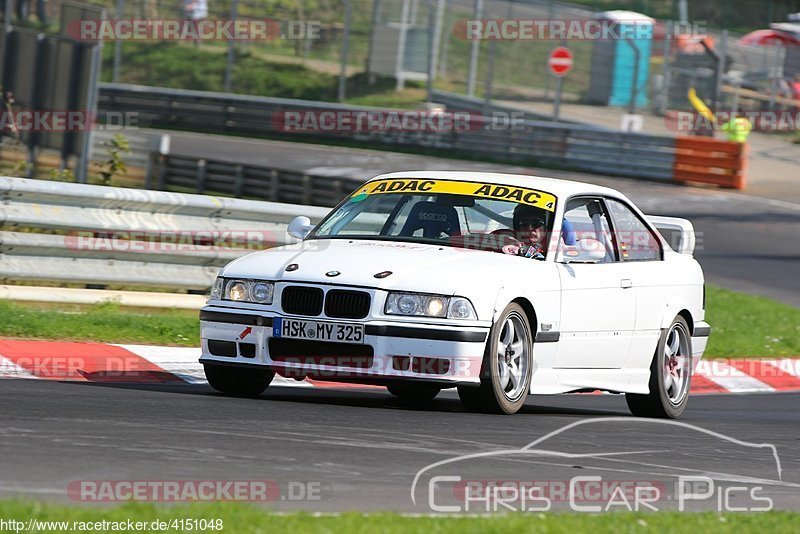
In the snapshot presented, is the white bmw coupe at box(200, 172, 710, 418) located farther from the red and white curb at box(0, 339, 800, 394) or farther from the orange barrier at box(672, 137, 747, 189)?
the orange barrier at box(672, 137, 747, 189)

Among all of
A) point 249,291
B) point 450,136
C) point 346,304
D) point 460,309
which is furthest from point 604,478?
point 450,136

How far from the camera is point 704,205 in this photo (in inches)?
1000

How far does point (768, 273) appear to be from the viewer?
62.5ft

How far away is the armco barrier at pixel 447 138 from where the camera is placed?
92.2 feet

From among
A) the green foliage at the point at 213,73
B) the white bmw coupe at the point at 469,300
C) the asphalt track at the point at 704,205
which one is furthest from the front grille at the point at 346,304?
the green foliage at the point at 213,73

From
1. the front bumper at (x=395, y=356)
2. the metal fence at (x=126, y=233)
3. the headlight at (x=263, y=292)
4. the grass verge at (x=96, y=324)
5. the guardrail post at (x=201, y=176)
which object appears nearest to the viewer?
the front bumper at (x=395, y=356)

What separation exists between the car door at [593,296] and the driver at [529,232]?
140mm

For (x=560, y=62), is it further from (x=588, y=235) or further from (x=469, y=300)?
(x=469, y=300)

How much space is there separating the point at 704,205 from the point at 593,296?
17154 millimetres

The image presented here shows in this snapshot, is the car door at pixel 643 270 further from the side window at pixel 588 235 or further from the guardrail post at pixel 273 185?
the guardrail post at pixel 273 185

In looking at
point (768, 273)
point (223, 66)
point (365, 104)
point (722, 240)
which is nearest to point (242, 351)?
point (768, 273)

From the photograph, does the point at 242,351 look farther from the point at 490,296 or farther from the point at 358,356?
the point at 490,296

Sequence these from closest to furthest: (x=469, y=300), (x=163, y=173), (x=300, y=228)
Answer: (x=469, y=300), (x=300, y=228), (x=163, y=173)

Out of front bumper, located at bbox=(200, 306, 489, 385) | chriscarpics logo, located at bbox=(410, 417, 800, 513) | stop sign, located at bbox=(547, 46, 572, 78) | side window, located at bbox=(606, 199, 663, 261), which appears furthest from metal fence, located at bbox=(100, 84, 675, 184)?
chriscarpics logo, located at bbox=(410, 417, 800, 513)
